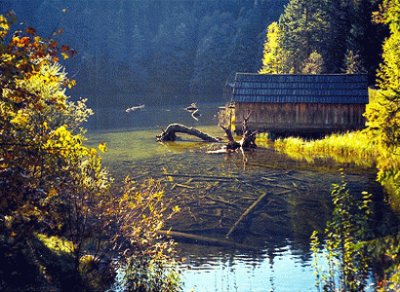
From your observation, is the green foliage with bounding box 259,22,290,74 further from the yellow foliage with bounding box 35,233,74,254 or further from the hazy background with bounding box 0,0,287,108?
the yellow foliage with bounding box 35,233,74,254

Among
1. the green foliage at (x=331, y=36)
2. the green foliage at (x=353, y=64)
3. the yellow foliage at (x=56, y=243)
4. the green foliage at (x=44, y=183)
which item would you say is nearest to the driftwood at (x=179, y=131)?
the green foliage at (x=353, y=64)

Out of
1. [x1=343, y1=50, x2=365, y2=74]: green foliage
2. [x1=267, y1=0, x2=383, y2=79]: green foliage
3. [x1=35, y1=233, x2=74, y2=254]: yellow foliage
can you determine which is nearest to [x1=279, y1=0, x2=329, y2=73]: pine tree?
[x1=267, y1=0, x2=383, y2=79]: green foliage

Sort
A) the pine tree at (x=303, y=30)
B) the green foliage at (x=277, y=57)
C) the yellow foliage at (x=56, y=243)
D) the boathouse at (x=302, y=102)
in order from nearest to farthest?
1. the yellow foliage at (x=56, y=243)
2. the boathouse at (x=302, y=102)
3. the pine tree at (x=303, y=30)
4. the green foliage at (x=277, y=57)

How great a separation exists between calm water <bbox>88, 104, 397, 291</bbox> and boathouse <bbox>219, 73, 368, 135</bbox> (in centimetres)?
514

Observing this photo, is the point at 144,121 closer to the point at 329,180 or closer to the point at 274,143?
the point at 274,143

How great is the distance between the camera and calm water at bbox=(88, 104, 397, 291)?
12883 mm

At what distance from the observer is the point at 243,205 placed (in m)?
19.1

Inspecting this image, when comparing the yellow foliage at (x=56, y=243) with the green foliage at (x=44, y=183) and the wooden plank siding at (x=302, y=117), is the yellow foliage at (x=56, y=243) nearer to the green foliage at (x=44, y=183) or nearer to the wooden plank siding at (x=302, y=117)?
the green foliage at (x=44, y=183)

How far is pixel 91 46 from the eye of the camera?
390ft

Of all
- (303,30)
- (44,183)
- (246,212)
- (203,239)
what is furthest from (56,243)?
(303,30)

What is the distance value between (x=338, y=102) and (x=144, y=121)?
23.0 meters

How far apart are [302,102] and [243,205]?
1859cm

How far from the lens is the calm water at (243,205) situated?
42.3 ft

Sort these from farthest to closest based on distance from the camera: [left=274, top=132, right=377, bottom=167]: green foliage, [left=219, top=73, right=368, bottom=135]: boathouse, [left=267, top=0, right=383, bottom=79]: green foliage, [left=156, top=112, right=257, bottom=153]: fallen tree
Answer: [left=267, top=0, right=383, bottom=79]: green foliage < [left=219, top=73, right=368, bottom=135]: boathouse < [left=156, top=112, right=257, bottom=153]: fallen tree < [left=274, top=132, right=377, bottom=167]: green foliage
